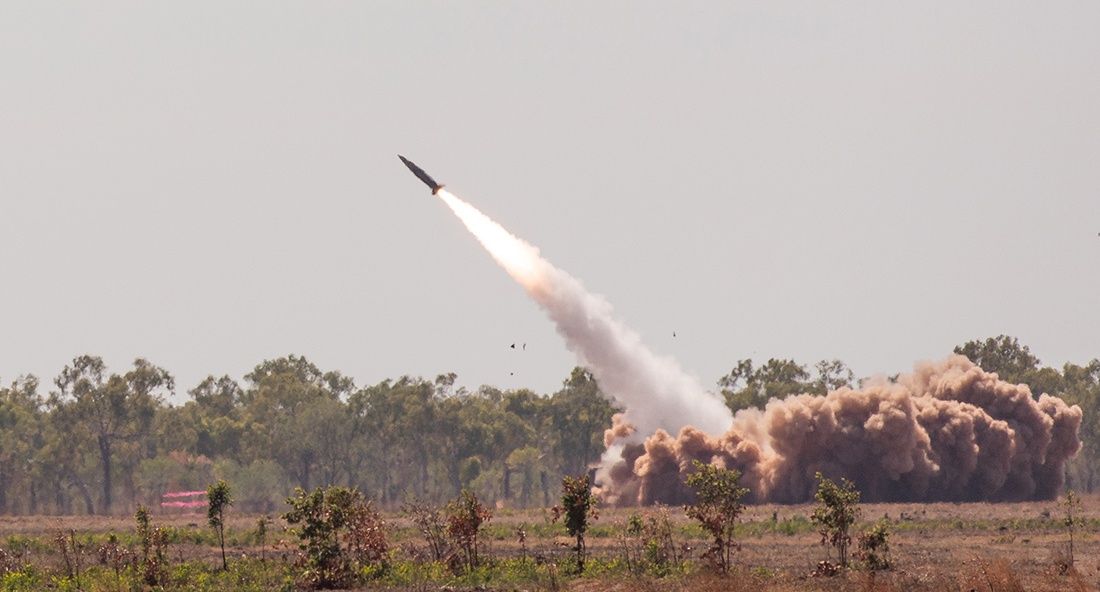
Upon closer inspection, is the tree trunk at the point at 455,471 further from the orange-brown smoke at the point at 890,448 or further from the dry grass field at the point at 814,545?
the dry grass field at the point at 814,545

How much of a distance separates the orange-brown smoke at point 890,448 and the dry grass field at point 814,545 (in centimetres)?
369

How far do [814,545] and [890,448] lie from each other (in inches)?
1001

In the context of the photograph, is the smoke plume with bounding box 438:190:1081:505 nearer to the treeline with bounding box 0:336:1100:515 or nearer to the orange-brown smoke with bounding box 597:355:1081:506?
the orange-brown smoke with bounding box 597:355:1081:506

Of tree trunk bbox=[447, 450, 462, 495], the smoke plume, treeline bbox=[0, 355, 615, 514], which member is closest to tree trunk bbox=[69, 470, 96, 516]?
treeline bbox=[0, 355, 615, 514]

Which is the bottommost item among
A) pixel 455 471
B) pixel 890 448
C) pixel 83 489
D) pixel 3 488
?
pixel 83 489

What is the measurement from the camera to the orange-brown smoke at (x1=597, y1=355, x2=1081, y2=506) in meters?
71.5

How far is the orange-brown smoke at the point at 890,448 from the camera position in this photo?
7150 centimetres

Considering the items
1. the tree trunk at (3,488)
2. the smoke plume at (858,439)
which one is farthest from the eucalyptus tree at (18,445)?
the smoke plume at (858,439)

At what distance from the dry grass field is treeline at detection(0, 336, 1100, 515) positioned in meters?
51.1

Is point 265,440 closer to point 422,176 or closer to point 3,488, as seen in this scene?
point 3,488

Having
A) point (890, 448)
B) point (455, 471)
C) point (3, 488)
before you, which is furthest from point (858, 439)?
point (3, 488)

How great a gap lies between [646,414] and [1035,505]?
25210 millimetres

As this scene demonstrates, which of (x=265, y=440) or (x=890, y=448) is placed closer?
(x=890, y=448)

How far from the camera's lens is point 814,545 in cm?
4722
